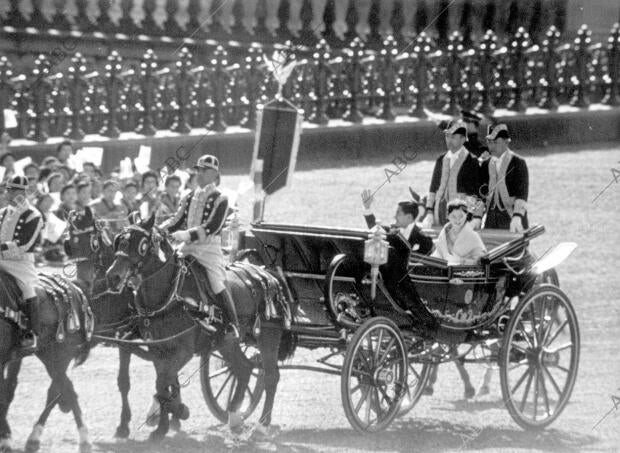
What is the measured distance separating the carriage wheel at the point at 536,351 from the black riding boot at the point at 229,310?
2029 mm

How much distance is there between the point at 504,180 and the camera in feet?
49.8

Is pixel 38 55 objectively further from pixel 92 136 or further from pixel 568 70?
pixel 568 70

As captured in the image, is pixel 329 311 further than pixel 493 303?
No

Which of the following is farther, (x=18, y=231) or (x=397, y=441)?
(x=397, y=441)

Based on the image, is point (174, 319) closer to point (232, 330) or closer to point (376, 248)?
point (232, 330)

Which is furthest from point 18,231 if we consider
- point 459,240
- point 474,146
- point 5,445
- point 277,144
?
point 277,144

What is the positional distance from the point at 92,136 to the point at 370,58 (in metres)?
5.04

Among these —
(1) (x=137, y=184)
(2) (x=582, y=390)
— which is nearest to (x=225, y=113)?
(1) (x=137, y=184)

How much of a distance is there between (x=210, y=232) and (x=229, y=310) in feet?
1.91

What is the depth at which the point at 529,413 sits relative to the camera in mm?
13922

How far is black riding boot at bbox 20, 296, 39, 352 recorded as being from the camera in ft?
39.5

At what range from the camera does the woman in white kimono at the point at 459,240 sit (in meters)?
13.7

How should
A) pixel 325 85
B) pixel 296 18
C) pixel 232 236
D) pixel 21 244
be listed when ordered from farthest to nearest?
pixel 296 18 → pixel 325 85 → pixel 232 236 → pixel 21 244

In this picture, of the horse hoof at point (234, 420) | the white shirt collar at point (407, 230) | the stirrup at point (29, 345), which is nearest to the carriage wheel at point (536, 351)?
the white shirt collar at point (407, 230)
